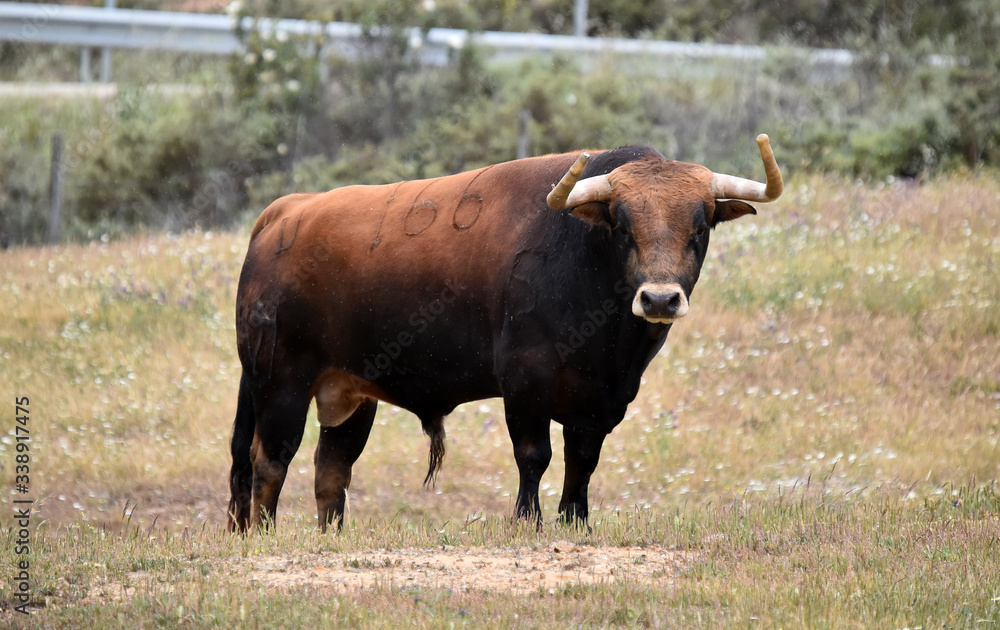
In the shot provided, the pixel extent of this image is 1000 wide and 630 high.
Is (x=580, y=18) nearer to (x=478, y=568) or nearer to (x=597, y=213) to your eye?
(x=597, y=213)

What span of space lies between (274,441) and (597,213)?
282 cm

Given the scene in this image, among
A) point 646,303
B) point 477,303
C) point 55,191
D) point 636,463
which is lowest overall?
point 55,191

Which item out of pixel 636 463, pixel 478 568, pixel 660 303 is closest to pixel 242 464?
pixel 478 568

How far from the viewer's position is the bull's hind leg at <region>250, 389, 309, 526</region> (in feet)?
24.5

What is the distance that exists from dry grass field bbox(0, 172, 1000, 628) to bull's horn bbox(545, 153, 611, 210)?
1.76m

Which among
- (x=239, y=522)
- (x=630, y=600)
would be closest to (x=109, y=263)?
(x=239, y=522)

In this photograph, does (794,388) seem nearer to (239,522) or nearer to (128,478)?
(239,522)

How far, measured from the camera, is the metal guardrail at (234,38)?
19.9 metres

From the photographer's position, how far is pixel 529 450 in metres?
6.36

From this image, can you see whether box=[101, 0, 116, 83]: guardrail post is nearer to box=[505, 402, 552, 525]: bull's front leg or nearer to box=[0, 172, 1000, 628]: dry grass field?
box=[0, 172, 1000, 628]: dry grass field

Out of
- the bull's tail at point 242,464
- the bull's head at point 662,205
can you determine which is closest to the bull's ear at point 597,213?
the bull's head at point 662,205

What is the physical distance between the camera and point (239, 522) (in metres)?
7.72

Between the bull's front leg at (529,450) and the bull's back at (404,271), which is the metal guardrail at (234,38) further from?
the bull's front leg at (529,450)

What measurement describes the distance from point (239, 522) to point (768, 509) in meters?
3.54
